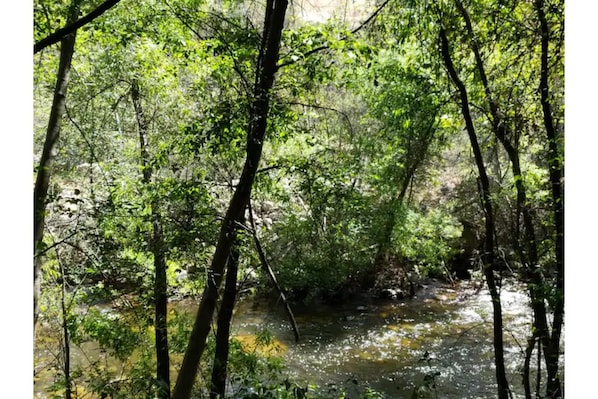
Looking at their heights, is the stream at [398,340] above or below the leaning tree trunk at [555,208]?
below

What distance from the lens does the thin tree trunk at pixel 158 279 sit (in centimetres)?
331

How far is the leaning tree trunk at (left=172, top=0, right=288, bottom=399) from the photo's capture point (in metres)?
2.85

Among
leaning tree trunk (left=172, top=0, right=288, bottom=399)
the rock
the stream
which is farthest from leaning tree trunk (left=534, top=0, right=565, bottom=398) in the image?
the rock

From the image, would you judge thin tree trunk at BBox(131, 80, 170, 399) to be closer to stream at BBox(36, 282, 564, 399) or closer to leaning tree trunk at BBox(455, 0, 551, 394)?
leaning tree trunk at BBox(455, 0, 551, 394)

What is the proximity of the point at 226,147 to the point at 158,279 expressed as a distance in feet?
4.70

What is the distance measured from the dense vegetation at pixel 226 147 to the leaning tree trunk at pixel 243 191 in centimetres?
1

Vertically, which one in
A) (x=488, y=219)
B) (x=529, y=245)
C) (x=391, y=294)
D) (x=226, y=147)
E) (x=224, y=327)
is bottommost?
(x=391, y=294)

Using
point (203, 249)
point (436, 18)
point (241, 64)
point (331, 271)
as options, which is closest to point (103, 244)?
point (203, 249)

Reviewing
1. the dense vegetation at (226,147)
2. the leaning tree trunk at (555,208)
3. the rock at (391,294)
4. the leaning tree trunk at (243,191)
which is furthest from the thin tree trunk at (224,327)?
the rock at (391,294)

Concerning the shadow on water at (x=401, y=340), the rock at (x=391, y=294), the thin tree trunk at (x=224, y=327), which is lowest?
the shadow on water at (x=401, y=340)

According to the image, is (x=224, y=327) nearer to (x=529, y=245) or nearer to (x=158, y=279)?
(x=158, y=279)

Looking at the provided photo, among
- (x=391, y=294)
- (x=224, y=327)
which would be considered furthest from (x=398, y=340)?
(x=224, y=327)

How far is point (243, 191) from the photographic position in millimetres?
3176

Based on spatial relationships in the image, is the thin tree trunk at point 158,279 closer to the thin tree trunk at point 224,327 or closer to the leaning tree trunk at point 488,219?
the thin tree trunk at point 224,327
